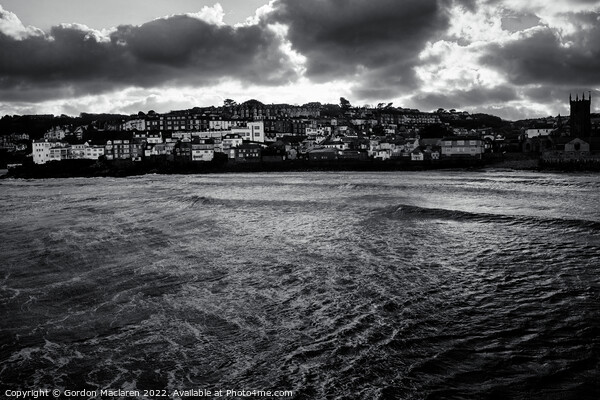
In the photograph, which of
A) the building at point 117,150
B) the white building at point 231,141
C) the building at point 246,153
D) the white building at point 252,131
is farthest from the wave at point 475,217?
the white building at point 252,131

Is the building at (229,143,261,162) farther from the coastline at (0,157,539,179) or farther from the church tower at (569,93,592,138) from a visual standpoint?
the church tower at (569,93,592,138)

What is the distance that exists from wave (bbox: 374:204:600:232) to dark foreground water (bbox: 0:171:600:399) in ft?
0.60

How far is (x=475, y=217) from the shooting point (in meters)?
18.9

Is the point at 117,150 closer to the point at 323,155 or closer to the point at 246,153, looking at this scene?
the point at 246,153

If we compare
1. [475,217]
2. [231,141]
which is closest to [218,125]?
[231,141]

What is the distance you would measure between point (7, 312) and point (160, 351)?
3.89m

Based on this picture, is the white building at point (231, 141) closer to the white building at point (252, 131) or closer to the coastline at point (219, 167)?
the coastline at point (219, 167)

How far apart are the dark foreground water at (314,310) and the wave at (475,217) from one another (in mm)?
184

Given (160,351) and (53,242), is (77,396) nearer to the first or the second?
(160,351)

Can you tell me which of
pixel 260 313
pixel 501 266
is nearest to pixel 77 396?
pixel 260 313

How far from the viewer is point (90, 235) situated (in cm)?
1659

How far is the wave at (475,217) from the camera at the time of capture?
16156 mm

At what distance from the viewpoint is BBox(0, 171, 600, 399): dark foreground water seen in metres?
5.80

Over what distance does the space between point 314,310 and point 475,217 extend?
12984mm
